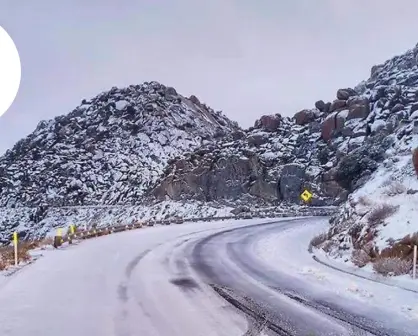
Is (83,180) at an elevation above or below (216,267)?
above

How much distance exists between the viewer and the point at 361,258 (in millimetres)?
11539

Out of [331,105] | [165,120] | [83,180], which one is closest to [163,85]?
[165,120]

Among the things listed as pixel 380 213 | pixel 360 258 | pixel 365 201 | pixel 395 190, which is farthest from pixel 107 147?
pixel 360 258

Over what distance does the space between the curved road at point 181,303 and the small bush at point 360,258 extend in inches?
43.1

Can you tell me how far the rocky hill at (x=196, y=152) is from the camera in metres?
55.4

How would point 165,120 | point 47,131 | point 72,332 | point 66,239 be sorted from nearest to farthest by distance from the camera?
point 72,332 → point 66,239 → point 165,120 → point 47,131

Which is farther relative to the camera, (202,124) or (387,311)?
(202,124)

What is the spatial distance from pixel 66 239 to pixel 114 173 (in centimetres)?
6834

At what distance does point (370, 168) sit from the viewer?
2572 cm

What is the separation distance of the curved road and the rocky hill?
57.7 feet

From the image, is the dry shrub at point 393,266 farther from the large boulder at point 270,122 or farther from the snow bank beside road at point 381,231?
the large boulder at point 270,122

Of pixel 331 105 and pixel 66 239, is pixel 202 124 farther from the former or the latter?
pixel 66 239

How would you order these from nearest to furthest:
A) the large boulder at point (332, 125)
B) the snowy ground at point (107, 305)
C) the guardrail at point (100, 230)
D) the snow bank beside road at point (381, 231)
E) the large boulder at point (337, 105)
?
1. the snowy ground at point (107, 305)
2. the snow bank beside road at point (381, 231)
3. the guardrail at point (100, 230)
4. the large boulder at point (332, 125)
5. the large boulder at point (337, 105)

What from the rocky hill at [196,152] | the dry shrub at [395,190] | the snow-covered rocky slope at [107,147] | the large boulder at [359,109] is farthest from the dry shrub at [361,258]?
the snow-covered rocky slope at [107,147]
